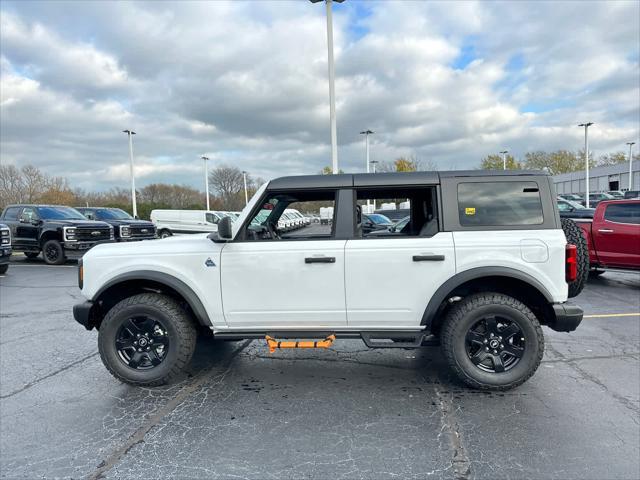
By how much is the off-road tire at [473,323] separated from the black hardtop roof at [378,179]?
111 centimetres

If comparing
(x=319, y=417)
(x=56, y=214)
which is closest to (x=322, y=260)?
(x=319, y=417)

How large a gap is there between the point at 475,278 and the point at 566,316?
0.83 metres

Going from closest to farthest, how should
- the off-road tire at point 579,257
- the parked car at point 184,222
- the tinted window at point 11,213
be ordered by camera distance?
the off-road tire at point 579,257, the tinted window at point 11,213, the parked car at point 184,222

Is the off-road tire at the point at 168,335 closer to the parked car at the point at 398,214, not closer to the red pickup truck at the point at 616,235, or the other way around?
the parked car at the point at 398,214

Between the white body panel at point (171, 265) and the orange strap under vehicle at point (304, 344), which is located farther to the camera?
the white body panel at point (171, 265)

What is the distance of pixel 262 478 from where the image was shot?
2.47 metres

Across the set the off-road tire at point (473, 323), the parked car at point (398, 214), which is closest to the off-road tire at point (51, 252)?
the parked car at point (398, 214)

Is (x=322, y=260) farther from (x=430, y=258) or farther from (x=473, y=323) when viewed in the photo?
(x=473, y=323)

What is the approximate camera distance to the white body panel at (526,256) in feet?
11.3

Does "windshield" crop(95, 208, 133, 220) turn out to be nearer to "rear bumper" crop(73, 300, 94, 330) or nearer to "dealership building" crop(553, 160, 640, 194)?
"rear bumper" crop(73, 300, 94, 330)

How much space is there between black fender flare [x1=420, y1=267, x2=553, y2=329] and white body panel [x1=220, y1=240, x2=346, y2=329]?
79cm

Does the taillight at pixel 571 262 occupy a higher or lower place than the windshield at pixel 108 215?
lower

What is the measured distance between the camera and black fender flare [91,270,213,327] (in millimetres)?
3611

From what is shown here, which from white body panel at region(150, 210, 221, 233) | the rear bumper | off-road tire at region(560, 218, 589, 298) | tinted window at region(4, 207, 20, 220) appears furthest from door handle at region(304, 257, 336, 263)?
white body panel at region(150, 210, 221, 233)
